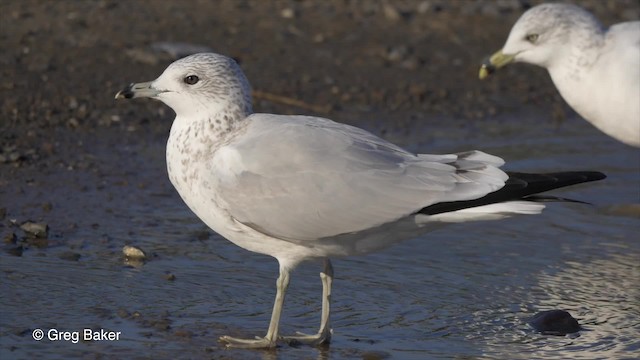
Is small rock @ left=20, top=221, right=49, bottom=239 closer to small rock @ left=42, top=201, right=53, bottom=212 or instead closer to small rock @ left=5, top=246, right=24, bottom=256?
small rock @ left=5, top=246, right=24, bottom=256

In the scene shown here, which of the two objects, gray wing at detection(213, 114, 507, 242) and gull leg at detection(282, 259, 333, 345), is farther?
gull leg at detection(282, 259, 333, 345)

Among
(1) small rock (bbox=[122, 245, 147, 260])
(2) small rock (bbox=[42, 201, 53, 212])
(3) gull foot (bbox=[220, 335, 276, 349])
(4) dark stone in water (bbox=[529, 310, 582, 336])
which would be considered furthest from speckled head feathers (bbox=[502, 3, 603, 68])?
(3) gull foot (bbox=[220, 335, 276, 349])

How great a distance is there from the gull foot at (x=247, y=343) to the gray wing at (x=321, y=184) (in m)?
0.46

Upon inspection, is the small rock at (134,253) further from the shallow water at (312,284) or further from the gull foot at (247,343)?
the gull foot at (247,343)

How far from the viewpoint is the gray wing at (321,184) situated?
18.0ft

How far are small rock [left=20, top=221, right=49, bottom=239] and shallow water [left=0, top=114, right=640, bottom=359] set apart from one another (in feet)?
0.19

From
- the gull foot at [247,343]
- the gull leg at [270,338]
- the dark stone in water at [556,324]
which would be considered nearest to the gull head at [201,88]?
the gull leg at [270,338]

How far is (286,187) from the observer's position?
5.52 metres

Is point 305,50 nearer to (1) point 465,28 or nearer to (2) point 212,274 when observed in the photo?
(1) point 465,28

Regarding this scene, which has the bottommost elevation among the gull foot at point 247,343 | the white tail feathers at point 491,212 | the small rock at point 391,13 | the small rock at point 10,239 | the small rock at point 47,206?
the gull foot at point 247,343

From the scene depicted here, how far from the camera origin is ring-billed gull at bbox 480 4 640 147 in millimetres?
7605

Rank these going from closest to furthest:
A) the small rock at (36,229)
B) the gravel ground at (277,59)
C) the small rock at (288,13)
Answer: the small rock at (36,229) → the gravel ground at (277,59) → the small rock at (288,13)

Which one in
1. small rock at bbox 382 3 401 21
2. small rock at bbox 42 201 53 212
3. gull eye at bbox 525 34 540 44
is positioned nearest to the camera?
small rock at bbox 42 201 53 212

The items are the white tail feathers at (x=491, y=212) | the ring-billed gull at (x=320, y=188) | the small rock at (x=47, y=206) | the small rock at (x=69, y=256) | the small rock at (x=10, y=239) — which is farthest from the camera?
the small rock at (x=47, y=206)
